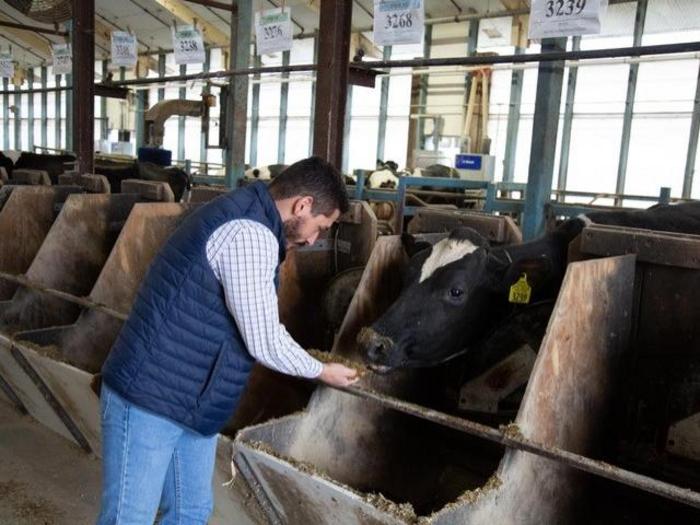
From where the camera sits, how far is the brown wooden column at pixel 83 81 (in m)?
5.53

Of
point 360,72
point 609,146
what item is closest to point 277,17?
point 360,72

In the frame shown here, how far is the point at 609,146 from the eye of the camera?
12266mm

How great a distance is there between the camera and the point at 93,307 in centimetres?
317

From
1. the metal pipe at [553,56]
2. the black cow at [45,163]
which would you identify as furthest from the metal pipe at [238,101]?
the black cow at [45,163]

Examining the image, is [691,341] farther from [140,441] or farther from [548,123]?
[548,123]

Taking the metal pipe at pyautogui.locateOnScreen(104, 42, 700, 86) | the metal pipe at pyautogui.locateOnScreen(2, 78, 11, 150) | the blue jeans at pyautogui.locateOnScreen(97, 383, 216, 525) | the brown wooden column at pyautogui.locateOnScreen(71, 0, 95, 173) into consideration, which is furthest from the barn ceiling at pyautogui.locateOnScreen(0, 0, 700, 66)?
the blue jeans at pyautogui.locateOnScreen(97, 383, 216, 525)

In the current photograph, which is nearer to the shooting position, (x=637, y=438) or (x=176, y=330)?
(x=176, y=330)

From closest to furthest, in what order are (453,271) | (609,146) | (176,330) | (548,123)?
(176,330) → (453,271) → (548,123) → (609,146)

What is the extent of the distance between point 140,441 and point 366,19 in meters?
13.9

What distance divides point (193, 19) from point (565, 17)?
46.9 ft

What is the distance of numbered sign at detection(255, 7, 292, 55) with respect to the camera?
5102 millimetres

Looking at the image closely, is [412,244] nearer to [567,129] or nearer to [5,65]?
[5,65]

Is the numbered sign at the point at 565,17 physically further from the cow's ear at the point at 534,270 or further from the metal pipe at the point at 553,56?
the cow's ear at the point at 534,270

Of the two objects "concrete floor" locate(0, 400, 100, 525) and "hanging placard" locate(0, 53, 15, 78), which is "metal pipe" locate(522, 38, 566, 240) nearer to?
"concrete floor" locate(0, 400, 100, 525)
